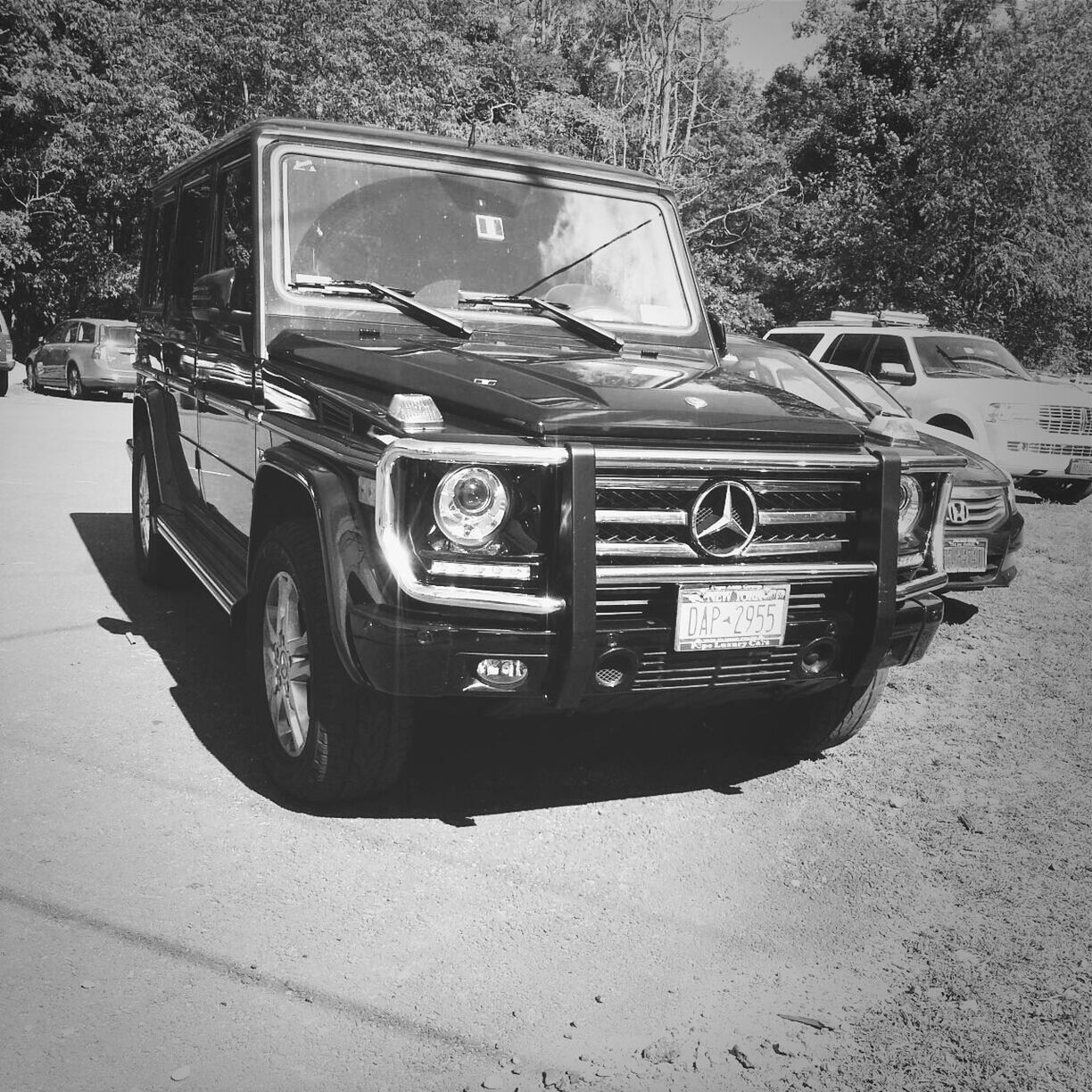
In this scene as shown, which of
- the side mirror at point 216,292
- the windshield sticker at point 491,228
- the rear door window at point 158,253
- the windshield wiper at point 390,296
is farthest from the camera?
the rear door window at point 158,253

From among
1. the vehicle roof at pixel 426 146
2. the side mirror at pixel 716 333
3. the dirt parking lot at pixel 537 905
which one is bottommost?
the dirt parking lot at pixel 537 905

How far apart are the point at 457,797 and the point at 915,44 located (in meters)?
26.8

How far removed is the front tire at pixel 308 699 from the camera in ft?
11.1

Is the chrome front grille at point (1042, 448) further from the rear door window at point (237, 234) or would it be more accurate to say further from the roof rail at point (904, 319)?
the rear door window at point (237, 234)

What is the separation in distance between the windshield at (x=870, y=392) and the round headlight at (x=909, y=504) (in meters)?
5.04

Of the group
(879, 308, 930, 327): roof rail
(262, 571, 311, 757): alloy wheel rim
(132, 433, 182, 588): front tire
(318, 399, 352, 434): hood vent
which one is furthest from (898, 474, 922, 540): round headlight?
(879, 308, 930, 327): roof rail

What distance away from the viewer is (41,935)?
2885 millimetres

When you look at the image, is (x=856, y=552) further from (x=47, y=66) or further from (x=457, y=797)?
(x=47, y=66)

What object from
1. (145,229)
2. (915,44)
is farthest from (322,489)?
(915,44)

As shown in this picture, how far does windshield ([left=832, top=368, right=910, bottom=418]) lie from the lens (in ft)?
29.6

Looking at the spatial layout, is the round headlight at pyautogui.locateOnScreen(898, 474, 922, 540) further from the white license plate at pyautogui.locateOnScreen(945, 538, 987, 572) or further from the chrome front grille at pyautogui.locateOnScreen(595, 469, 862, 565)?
the white license plate at pyautogui.locateOnScreen(945, 538, 987, 572)

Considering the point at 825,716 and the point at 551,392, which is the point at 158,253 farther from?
the point at 825,716

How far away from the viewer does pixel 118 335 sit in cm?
2061

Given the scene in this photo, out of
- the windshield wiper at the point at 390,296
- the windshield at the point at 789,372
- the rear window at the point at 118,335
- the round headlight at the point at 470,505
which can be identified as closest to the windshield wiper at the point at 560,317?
the windshield wiper at the point at 390,296
